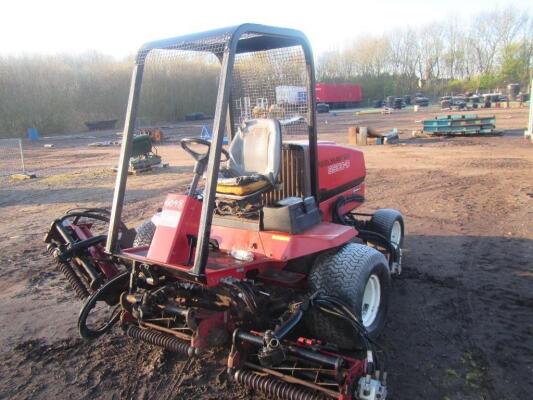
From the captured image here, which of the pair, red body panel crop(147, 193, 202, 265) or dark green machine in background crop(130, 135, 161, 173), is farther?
dark green machine in background crop(130, 135, 161, 173)

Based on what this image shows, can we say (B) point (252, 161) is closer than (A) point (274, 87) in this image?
Yes

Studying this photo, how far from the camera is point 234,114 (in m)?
4.38

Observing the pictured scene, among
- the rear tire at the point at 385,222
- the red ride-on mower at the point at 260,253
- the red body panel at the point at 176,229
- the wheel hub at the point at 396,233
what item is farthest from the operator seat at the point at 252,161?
the wheel hub at the point at 396,233

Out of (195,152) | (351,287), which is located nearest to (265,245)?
(351,287)

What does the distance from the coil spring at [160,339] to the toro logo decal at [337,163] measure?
1879 millimetres

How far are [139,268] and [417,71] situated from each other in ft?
233

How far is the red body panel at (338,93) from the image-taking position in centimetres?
4962

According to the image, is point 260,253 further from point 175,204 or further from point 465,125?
point 465,125

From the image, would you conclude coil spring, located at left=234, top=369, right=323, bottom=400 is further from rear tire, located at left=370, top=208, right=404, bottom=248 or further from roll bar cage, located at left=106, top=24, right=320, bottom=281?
rear tire, located at left=370, top=208, right=404, bottom=248

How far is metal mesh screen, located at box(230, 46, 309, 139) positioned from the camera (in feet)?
12.6

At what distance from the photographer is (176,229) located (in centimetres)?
299

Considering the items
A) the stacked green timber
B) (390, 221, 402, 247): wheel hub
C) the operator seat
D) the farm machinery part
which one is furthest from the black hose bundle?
the stacked green timber

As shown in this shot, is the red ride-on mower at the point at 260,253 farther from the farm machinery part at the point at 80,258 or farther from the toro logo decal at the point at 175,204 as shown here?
the farm machinery part at the point at 80,258

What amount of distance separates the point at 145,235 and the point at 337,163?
6.03 feet
